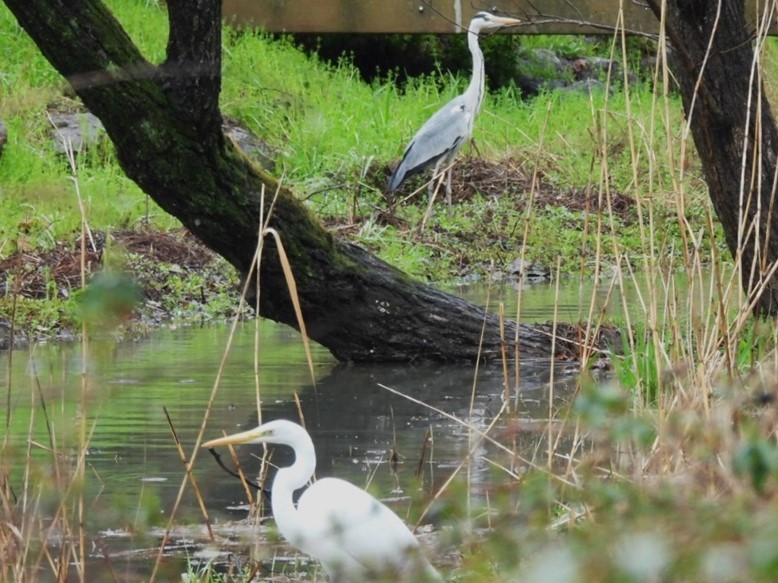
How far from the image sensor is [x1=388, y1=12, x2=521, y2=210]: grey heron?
10.2m

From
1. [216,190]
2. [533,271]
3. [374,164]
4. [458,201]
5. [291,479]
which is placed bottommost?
[533,271]

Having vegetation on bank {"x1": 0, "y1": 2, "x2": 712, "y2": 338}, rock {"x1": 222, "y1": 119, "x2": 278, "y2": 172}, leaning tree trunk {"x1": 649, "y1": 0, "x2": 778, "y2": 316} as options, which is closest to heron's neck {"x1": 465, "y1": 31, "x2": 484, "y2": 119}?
vegetation on bank {"x1": 0, "y1": 2, "x2": 712, "y2": 338}

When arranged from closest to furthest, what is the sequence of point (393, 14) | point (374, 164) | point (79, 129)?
point (79, 129) < point (374, 164) < point (393, 14)

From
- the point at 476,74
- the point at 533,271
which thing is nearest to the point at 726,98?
the point at 533,271

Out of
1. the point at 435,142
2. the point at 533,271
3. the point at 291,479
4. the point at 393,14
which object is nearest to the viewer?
the point at 291,479

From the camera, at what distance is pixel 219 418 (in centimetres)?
517

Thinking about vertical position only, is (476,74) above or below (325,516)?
above

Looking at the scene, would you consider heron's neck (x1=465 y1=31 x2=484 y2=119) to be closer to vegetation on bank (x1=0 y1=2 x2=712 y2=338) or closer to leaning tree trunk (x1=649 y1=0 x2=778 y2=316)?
vegetation on bank (x1=0 y1=2 x2=712 y2=338)

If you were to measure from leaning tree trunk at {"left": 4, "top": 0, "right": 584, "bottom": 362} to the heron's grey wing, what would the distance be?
4.09m

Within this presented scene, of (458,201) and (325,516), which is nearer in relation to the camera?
(325,516)

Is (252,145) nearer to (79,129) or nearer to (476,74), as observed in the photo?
(79,129)

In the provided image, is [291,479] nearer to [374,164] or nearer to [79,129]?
[79,129]

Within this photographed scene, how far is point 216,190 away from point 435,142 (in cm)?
530

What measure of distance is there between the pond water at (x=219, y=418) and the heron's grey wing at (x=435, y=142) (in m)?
3.07
